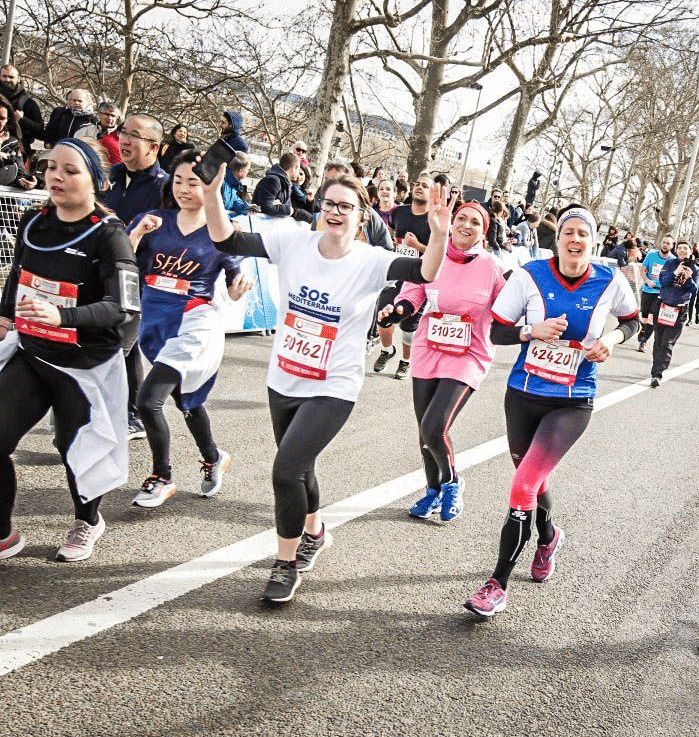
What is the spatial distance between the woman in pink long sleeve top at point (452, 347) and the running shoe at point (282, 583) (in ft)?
4.82

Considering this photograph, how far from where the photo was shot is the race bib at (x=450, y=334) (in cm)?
521

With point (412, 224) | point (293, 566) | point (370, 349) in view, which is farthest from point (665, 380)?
point (293, 566)

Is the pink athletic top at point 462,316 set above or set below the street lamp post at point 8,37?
below

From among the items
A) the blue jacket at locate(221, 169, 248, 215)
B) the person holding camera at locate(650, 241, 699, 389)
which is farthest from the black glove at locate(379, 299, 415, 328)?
the person holding camera at locate(650, 241, 699, 389)

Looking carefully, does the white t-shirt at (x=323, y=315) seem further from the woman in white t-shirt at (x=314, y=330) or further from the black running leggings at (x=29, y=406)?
the black running leggings at (x=29, y=406)

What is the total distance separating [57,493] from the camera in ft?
15.4

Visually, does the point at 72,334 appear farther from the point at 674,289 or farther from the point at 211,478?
the point at 674,289

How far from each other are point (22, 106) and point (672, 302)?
9131mm

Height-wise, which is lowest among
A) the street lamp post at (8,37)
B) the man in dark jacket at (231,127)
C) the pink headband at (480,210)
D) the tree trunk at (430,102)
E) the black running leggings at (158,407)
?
the black running leggings at (158,407)

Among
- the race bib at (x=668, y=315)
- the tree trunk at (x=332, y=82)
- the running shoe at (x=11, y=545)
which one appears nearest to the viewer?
the running shoe at (x=11, y=545)

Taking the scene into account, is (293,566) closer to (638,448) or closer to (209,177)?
(209,177)

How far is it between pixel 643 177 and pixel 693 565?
189ft

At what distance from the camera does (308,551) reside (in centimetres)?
425

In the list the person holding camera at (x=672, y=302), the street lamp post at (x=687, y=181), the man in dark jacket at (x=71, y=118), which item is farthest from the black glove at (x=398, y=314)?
the street lamp post at (x=687, y=181)
